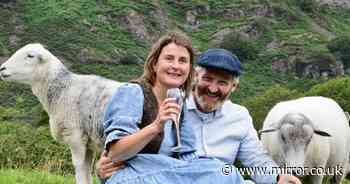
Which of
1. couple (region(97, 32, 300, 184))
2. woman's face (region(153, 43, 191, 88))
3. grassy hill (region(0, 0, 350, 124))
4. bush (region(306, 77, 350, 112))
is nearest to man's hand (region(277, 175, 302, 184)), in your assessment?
couple (region(97, 32, 300, 184))

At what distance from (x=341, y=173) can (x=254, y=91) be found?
222 ft

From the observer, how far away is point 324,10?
120m

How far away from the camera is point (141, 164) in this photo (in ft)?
13.3

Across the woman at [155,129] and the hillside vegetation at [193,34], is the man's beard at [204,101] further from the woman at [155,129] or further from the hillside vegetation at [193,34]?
the hillside vegetation at [193,34]

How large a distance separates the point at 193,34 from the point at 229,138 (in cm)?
9542

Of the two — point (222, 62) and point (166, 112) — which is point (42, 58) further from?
point (166, 112)

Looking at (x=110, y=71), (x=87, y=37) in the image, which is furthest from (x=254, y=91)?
(x=87, y=37)

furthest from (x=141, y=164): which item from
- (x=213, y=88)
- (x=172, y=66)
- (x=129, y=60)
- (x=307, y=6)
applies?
(x=307, y=6)

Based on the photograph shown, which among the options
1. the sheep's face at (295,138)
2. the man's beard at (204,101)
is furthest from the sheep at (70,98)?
the man's beard at (204,101)

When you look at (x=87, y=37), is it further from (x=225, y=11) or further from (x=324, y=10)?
(x=324, y=10)

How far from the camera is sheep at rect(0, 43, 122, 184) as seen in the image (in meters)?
8.16

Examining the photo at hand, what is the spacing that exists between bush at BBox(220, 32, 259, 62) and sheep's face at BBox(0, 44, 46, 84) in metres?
80.5

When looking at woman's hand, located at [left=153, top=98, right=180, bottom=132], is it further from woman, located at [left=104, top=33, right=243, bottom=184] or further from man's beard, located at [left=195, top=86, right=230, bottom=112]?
man's beard, located at [left=195, top=86, right=230, bottom=112]

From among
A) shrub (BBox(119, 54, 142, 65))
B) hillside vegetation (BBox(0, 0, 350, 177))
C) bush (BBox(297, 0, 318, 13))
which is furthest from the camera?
bush (BBox(297, 0, 318, 13))
